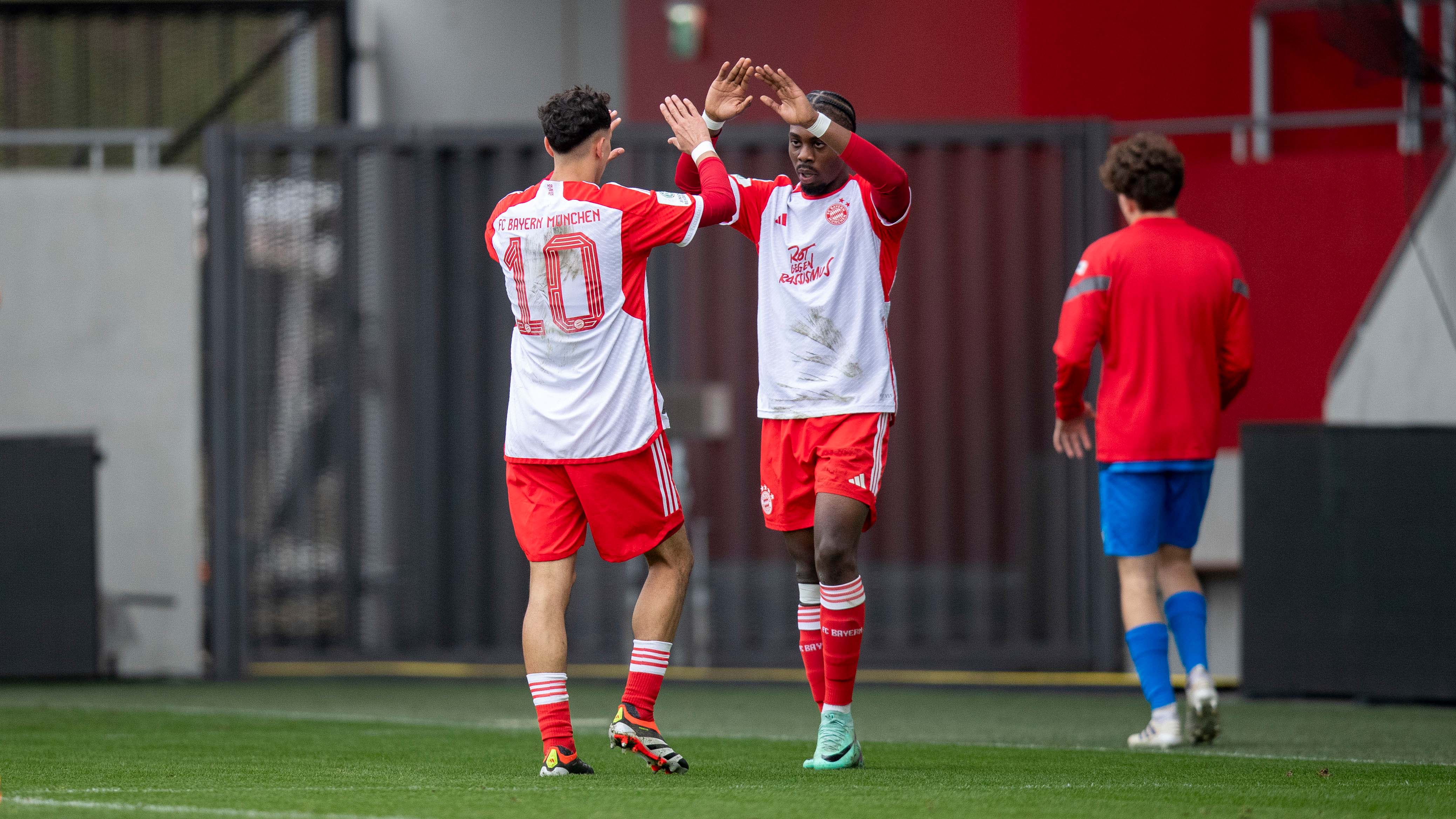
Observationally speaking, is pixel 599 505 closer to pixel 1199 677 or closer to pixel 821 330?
pixel 821 330

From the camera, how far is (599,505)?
13.3 feet

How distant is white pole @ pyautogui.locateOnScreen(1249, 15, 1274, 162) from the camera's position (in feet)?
34.3

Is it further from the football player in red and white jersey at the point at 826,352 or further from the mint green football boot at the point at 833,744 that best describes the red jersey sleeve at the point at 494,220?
the mint green football boot at the point at 833,744

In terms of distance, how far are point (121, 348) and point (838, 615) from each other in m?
5.34

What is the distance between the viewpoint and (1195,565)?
7.81 meters

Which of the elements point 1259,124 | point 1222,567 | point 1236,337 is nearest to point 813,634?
point 1236,337

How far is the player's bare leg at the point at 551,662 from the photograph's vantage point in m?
3.92

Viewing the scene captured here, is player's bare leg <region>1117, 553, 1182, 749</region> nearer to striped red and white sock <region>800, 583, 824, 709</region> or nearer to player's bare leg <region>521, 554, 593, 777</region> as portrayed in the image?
striped red and white sock <region>800, 583, 824, 709</region>

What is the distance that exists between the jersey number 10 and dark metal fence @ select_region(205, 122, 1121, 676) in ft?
13.8

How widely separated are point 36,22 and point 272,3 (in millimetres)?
1651

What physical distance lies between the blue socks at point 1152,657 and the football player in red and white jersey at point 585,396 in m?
1.64

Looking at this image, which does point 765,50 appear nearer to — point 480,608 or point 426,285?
point 426,285

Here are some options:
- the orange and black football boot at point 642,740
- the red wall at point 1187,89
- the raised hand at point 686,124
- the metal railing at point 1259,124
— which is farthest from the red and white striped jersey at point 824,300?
the red wall at point 1187,89

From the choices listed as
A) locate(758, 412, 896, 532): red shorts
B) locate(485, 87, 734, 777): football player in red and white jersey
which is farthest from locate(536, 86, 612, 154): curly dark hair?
locate(758, 412, 896, 532): red shorts
